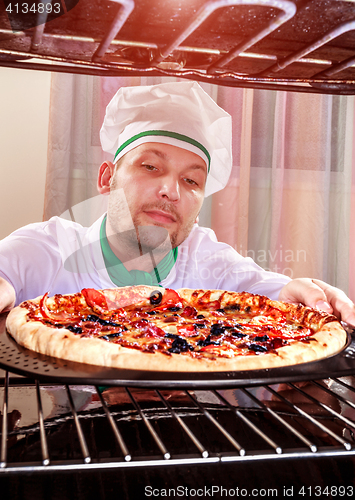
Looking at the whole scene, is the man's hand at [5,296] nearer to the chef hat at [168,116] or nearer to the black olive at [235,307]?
the black olive at [235,307]

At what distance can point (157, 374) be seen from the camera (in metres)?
0.61

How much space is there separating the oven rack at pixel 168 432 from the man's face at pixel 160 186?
107 centimetres

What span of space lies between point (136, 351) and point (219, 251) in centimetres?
133

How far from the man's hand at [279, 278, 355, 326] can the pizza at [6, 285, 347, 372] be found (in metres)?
0.06

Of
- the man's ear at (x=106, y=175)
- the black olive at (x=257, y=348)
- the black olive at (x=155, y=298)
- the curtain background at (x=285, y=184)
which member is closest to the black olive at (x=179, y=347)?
the black olive at (x=257, y=348)

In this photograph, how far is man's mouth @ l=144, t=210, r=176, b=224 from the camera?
5.82 feet

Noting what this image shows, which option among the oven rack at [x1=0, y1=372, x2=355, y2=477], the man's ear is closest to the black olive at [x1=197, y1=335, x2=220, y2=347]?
the oven rack at [x1=0, y1=372, x2=355, y2=477]

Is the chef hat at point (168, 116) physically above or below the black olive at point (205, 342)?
above

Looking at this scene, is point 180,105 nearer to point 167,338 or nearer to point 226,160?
point 226,160

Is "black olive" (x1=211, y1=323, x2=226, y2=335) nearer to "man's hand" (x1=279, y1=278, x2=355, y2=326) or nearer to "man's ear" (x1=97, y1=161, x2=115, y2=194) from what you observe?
"man's hand" (x1=279, y1=278, x2=355, y2=326)

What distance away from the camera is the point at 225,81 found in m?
0.85

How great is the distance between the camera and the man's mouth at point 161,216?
1772 millimetres

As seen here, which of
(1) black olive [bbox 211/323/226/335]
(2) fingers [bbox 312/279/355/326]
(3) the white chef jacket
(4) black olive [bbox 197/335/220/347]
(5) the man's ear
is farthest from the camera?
(5) the man's ear

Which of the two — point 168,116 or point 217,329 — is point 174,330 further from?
point 168,116
